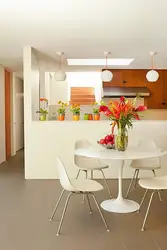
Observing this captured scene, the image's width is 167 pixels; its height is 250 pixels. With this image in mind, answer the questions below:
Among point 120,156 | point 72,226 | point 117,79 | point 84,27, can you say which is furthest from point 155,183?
point 117,79

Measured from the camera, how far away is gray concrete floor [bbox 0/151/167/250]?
2584 mm

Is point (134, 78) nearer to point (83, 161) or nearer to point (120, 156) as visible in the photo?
point (83, 161)

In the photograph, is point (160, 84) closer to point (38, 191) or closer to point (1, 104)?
point (1, 104)

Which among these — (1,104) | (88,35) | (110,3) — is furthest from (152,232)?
(1,104)

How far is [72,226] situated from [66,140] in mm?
2230

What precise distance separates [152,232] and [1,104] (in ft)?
16.2

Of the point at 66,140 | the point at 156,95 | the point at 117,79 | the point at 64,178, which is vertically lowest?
the point at 64,178

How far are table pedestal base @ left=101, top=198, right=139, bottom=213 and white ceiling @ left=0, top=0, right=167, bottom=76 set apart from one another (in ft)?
7.58

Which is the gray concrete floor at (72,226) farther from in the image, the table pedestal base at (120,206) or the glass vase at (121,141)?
the glass vase at (121,141)

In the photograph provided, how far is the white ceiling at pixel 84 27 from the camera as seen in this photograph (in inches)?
120

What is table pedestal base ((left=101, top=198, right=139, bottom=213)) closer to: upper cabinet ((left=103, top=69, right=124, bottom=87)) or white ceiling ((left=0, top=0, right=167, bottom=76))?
white ceiling ((left=0, top=0, right=167, bottom=76))

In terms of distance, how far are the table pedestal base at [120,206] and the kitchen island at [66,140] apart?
4.76 feet

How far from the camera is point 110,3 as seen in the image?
2.98 metres

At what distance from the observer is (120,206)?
3484 mm
